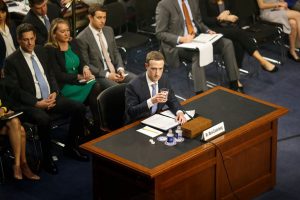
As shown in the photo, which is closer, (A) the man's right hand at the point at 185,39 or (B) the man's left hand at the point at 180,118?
(B) the man's left hand at the point at 180,118

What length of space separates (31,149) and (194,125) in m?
2.27

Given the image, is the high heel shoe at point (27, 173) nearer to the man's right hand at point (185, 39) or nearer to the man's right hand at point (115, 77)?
the man's right hand at point (115, 77)

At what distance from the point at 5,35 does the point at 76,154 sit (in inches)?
65.1

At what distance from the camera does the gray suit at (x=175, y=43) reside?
8.48m

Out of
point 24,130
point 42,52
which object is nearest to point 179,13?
point 42,52

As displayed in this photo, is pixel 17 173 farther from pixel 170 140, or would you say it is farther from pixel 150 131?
pixel 170 140

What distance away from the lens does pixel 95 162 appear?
19.5 ft

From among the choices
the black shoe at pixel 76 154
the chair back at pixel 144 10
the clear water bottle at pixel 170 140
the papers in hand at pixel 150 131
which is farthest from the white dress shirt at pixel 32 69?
the chair back at pixel 144 10

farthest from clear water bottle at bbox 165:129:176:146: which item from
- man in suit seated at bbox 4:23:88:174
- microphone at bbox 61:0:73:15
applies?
microphone at bbox 61:0:73:15

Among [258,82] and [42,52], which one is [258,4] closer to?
[258,82]

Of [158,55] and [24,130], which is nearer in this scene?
[158,55]

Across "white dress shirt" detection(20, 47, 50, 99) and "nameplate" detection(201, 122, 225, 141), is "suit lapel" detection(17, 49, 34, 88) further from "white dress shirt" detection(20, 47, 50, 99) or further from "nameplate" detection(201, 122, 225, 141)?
"nameplate" detection(201, 122, 225, 141)

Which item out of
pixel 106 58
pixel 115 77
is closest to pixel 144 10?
pixel 106 58

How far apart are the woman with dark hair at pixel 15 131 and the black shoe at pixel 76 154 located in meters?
0.52
